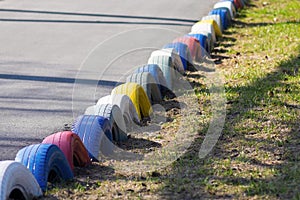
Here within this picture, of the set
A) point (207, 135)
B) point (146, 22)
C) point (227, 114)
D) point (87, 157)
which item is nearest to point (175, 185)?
point (87, 157)

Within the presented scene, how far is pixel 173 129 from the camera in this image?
691cm

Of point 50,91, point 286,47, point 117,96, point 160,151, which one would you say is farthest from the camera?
point 286,47

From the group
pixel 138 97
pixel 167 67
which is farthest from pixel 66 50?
pixel 138 97

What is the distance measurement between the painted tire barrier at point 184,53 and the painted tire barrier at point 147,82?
5.11 feet

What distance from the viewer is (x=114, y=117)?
6434 mm

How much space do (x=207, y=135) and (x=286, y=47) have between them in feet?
15.5

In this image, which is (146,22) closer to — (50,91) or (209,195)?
(50,91)

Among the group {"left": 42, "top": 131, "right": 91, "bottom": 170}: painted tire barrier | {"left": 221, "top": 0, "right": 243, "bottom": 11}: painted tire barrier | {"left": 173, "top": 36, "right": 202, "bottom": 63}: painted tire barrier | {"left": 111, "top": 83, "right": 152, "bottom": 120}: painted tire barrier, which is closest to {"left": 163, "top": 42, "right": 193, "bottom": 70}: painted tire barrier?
{"left": 173, "top": 36, "right": 202, "bottom": 63}: painted tire barrier

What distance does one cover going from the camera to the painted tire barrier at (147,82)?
25.0 feet

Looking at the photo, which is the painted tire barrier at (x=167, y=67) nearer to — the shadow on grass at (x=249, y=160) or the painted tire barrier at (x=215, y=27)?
the shadow on grass at (x=249, y=160)

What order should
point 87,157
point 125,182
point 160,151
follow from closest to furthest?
point 125,182
point 87,157
point 160,151

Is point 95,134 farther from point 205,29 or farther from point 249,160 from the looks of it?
point 205,29

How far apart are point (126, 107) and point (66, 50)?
434 cm

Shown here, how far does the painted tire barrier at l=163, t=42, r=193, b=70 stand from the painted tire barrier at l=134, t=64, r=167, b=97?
1.17 metres
